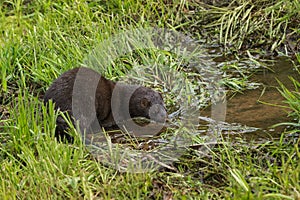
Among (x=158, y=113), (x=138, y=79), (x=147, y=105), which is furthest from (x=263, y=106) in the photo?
(x=138, y=79)

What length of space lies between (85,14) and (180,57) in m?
1.22

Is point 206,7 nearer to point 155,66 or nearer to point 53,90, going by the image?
point 155,66

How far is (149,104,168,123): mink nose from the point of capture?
489cm

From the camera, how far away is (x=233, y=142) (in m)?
4.24

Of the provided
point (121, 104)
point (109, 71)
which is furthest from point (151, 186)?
point (109, 71)

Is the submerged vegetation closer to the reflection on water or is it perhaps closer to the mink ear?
the reflection on water

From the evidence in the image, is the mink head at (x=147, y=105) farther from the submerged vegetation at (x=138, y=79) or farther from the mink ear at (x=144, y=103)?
the submerged vegetation at (x=138, y=79)

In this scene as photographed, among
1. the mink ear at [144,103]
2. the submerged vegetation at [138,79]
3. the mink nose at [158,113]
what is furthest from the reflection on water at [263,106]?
the mink ear at [144,103]

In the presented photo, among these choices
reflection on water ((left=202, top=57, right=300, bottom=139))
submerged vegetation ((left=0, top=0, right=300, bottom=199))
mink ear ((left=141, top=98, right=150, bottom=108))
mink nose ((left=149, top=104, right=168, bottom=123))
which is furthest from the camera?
mink ear ((left=141, top=98, right=150, bottom=108))

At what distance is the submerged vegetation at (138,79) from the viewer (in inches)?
141

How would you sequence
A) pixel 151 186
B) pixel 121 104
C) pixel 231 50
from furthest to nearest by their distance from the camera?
1. pixel 231 50
2. pixel 121 104
3. pixel 151 186

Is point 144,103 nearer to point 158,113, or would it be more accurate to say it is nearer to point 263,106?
point 158,113

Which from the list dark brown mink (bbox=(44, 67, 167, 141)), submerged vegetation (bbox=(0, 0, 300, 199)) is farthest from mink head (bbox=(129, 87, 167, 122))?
submerged vegetation (bbox=(0, 0, 300, 199))

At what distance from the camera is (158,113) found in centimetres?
489
